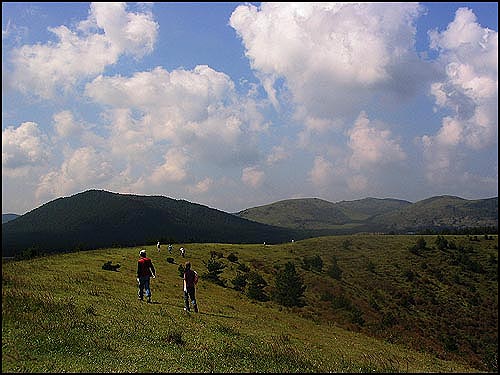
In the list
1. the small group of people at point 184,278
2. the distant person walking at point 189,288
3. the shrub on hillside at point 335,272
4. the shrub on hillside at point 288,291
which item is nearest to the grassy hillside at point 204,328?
the distant person walking at point 189,288

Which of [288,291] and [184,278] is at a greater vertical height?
[184,278]

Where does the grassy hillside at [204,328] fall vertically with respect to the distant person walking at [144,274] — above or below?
below

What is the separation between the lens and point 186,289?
1018 inches

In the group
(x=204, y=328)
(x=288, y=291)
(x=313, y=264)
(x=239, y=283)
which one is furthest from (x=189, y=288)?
(x=313, y=264)

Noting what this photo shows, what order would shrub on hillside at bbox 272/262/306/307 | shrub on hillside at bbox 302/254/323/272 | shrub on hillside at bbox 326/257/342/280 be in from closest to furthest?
shrub on hillside at bbox 272/262/306/307
shrub on hillside at bbox 326/257/342/280
shrub on hillside at bbox 302/254/323/272

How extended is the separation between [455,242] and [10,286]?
11066 cm

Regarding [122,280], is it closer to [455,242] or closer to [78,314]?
[78,314]

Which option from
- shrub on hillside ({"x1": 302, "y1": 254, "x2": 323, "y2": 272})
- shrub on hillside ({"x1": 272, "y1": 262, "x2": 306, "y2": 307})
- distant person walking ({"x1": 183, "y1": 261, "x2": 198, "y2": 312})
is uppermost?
distant person walking ({"x1": 183, "y1": 261, "x2": 198, "y2": 312})

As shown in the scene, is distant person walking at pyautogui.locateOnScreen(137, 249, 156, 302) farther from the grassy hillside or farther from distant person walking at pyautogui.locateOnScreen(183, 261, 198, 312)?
distant person walking at pyautogui.locateOnScreen(183, 261, 198, 312)

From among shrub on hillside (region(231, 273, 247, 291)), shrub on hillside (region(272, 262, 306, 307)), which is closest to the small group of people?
shrub on hillside (region(231, 273, 247, 291))

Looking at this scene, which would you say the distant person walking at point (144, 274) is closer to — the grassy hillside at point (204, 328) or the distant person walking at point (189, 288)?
the grassy hillside at point (204, 328)

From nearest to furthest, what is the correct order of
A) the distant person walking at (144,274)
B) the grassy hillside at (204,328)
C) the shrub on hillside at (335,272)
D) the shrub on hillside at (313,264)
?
the grassy hillside at (204,328) → the distant person walking at (144,274) → the shrub on hillside at (335,272) → the shrub on hillside at (313,264)

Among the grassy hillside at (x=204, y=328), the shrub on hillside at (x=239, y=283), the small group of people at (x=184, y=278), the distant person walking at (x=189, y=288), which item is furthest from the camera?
the shrub on hillside at (x=239, y=283)

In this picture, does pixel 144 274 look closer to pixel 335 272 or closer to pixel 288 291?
pixel 288 291
